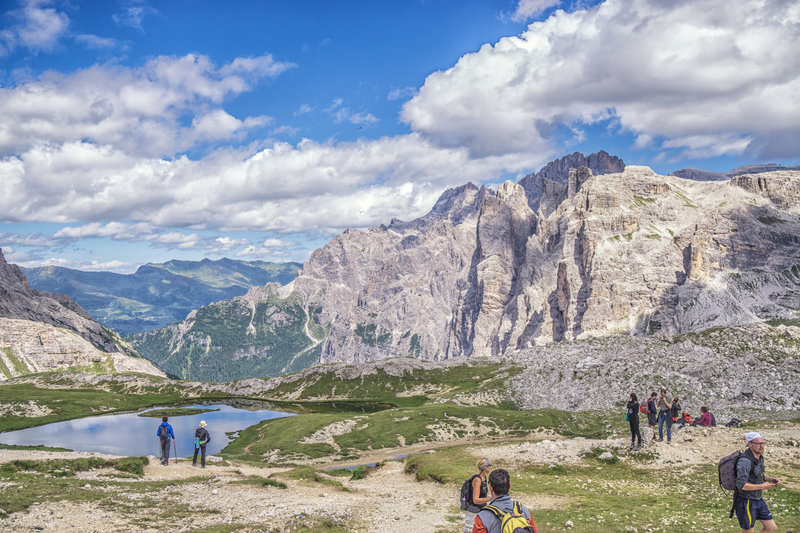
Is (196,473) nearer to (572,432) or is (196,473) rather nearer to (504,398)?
(572,432)

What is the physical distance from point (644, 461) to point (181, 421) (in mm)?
119166

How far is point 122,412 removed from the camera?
14962 cm

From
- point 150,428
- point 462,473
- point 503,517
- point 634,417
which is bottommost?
point 150,428

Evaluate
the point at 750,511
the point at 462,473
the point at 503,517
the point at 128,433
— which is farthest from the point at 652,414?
the point at 128,433

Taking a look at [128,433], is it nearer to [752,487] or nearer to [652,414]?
[652,414]

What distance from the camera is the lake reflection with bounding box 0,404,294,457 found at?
94919 millimetres

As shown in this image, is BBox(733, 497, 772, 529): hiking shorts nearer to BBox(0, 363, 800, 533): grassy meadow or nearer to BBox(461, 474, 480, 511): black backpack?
BBox(0, 363, 800, 533): grassy meadow

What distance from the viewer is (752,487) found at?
17.5 m

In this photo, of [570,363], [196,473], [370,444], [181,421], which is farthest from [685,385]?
[181,421]

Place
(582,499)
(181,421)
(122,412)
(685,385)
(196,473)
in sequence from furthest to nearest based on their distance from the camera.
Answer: (122,412)
(181,421)
(685,385)
(196,473)
(582,499)

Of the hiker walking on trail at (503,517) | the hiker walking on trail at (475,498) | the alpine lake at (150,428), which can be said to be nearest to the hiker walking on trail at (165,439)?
the alpine lake at (150,428)

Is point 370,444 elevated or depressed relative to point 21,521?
depressed

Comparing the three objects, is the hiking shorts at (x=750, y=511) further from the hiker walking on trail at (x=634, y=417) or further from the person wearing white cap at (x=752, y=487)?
the hiker walking on trail at (x=634, y=417)

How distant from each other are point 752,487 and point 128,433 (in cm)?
12426
